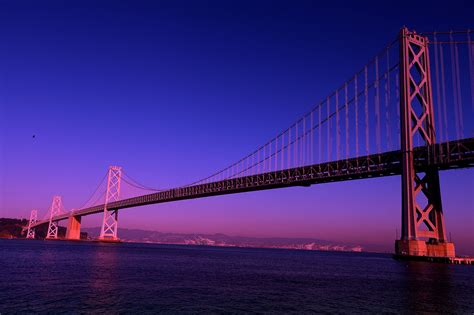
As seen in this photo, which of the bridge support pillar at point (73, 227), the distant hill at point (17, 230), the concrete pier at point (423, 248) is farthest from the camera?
the distant hill at point (17, 230)

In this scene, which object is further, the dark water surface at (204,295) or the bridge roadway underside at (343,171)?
the bridge roadway underside at (343,171)

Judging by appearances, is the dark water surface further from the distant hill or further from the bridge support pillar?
the distant hill

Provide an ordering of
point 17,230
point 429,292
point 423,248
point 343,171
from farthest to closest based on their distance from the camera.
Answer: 1. point 17,230
2. point 343,171
3. point 423,248
4. point 429,292

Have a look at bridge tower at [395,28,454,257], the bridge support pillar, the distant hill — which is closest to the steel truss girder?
bridge tower at [395,28,454,257]

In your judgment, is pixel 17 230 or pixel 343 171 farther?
pixel 17 230

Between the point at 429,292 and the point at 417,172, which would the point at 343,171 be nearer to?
the point at 417,172

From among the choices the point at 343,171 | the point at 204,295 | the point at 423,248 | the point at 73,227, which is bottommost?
the point at 204,295

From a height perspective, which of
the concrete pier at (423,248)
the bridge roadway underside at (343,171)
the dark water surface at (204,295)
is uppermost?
the bridge roadway underside at (343,171)

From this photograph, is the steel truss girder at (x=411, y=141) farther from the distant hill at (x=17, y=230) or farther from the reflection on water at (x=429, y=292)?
the distant hill at (x=17, y=230)

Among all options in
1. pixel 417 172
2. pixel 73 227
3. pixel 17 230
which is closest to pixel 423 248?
pixel 417 172

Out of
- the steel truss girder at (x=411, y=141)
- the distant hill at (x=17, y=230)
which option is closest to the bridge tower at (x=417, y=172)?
the steel truss girder at (x=411, y=141)
